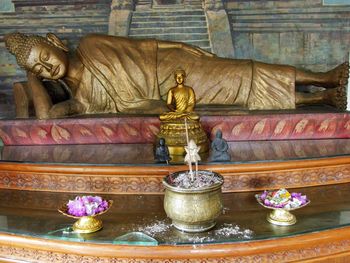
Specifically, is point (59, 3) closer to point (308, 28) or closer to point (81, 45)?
point (81, 45)

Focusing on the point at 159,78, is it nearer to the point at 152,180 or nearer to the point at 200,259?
the point at 152,180

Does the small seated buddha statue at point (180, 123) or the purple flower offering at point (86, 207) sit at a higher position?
the small seated buddha statue at point (180, 123)

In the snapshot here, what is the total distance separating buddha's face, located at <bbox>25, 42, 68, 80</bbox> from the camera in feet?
10.3

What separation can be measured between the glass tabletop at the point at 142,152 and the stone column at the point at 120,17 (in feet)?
4.31

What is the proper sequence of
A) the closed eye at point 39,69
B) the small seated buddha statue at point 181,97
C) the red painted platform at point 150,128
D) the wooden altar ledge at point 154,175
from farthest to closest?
the closed eye at point 39,69, the red painted platform at point 150,128, the small seated buddha statue at point 181,97, the wooden altar ledge at point 154,175

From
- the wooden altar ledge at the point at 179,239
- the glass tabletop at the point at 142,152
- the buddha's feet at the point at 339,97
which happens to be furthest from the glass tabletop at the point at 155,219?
the buddha's feet at the point at 339,97

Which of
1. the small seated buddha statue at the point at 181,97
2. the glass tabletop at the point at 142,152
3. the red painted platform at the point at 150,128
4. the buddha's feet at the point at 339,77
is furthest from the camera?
the buddha's feet at the point at 339,77

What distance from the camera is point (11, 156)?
8.82ft

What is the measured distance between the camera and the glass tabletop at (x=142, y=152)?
2465 mm

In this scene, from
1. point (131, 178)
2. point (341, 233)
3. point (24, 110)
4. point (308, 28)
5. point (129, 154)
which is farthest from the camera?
point (308, 28)

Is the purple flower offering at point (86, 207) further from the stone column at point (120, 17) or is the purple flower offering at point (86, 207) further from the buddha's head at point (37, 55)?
the stone column at point (120, 17)

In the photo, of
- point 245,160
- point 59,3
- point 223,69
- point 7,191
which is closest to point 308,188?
point 245,160

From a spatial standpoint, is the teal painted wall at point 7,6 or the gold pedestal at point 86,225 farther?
the teal painted wall at point 7,6

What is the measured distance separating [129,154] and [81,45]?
1.26m
